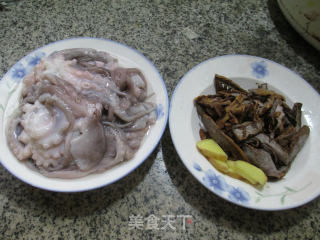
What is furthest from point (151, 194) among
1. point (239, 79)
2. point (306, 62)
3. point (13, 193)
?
point (306, 62)

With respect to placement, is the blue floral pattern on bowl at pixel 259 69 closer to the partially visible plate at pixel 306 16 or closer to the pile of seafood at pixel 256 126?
the pile of seafood at pixel 256 126

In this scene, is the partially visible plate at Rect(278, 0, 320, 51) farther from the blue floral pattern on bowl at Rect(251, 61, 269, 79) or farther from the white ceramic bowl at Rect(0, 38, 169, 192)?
the white ceramic bowl at Rect(0, 38, 169, 192)

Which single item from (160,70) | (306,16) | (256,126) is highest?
(306,16)

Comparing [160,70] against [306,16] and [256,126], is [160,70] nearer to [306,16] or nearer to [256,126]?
[256,126]

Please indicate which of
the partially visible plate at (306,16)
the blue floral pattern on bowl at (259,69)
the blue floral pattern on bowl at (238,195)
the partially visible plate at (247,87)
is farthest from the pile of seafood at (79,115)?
the partially visible plate at (306,16)

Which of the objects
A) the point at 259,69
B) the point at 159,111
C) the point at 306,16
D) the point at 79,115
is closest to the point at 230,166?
the point at 159,111

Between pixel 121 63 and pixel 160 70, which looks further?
pixel 160 70

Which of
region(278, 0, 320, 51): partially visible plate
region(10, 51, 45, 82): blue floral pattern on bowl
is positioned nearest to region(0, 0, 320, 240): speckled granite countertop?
region(278, 0, 320, 51): partially visible plate
